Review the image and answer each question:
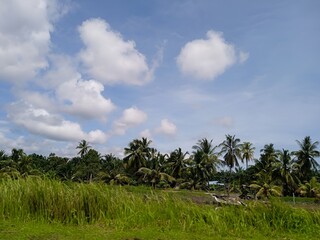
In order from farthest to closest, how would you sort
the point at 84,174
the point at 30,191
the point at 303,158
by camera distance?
1. the point at 84,174
2. the point at 303,158
3. the point at 30,191

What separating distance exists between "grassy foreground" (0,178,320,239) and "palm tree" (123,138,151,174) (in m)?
51.0

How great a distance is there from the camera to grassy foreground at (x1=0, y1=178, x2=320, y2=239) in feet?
26.3

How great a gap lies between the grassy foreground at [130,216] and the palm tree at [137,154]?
50954 millimetres

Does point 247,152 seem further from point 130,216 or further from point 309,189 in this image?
point 130,216

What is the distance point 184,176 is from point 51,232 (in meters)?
56.1

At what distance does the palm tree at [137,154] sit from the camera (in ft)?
199

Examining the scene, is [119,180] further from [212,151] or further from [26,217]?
[26,217]

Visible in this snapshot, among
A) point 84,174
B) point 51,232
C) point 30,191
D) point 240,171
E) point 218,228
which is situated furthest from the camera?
point 240,171

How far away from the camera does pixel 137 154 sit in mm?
60562

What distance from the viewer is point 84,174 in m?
60.0

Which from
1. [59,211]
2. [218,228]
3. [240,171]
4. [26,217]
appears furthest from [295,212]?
[240,171]

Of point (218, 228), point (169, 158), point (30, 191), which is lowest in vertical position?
point (218, 228)

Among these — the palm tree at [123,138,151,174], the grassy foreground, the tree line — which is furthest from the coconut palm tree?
the grassy foreground

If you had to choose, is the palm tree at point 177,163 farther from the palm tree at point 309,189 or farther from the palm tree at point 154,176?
the palm tree at point 309,189
